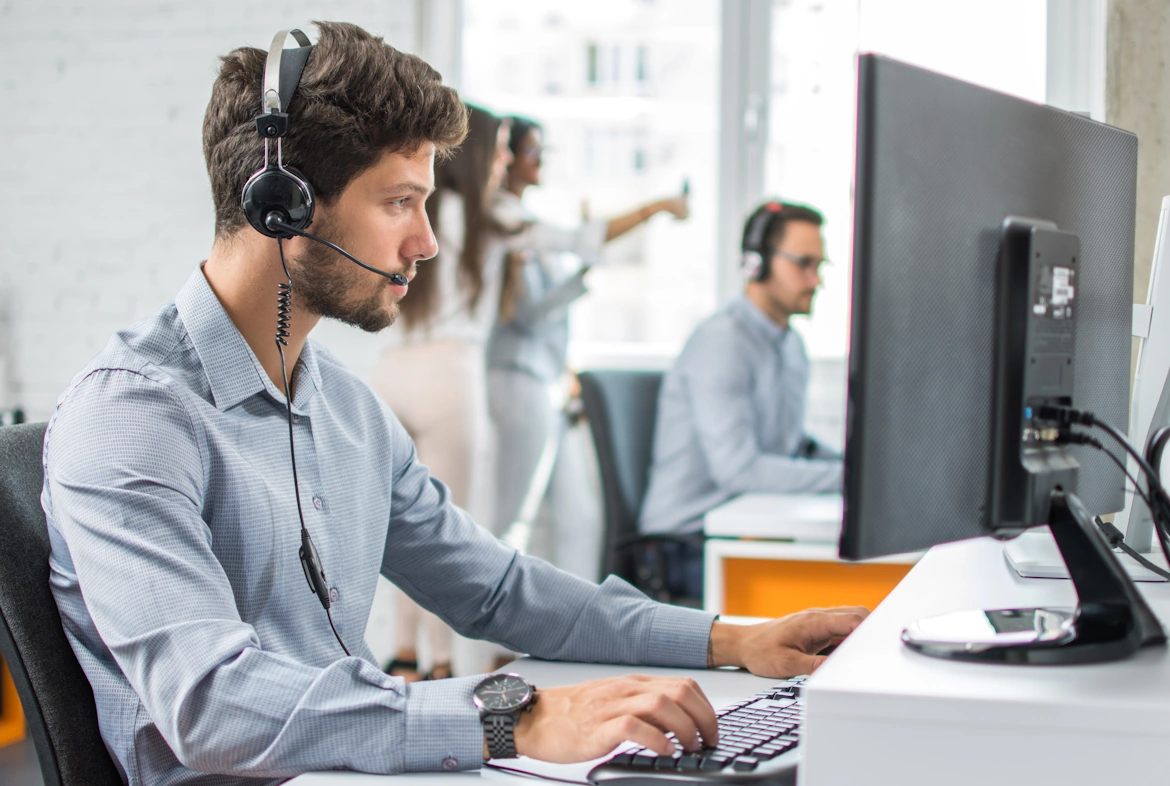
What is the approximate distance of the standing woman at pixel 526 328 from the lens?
2.97 metres

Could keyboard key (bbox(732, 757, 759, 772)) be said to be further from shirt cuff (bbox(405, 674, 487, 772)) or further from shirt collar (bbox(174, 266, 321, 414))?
shirt collar (bbox(174, 266, 321, 414))

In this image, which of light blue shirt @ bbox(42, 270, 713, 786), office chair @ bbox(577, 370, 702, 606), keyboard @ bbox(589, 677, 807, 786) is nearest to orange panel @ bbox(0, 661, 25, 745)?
office chair @ bbox(577, 370, 702, 606)

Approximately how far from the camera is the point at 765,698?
3.03 ft

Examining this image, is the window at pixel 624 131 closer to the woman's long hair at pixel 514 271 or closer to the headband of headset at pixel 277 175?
the woman's long hair at pixel 514 271

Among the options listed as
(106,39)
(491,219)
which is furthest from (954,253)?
(106,39)

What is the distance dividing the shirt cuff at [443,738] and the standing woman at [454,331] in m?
1.99

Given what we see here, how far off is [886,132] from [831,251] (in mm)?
2576

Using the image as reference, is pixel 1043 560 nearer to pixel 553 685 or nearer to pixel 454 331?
pixel 553 685

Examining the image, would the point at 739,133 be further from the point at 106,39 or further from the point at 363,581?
the point at 363,581

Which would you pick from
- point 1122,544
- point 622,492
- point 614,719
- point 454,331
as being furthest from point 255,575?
point 454,331

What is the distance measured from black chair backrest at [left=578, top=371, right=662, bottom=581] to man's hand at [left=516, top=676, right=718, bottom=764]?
1628mm

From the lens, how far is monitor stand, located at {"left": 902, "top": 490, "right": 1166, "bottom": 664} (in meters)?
0.69

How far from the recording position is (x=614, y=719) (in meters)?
0.75

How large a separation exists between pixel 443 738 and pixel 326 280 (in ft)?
1.64
